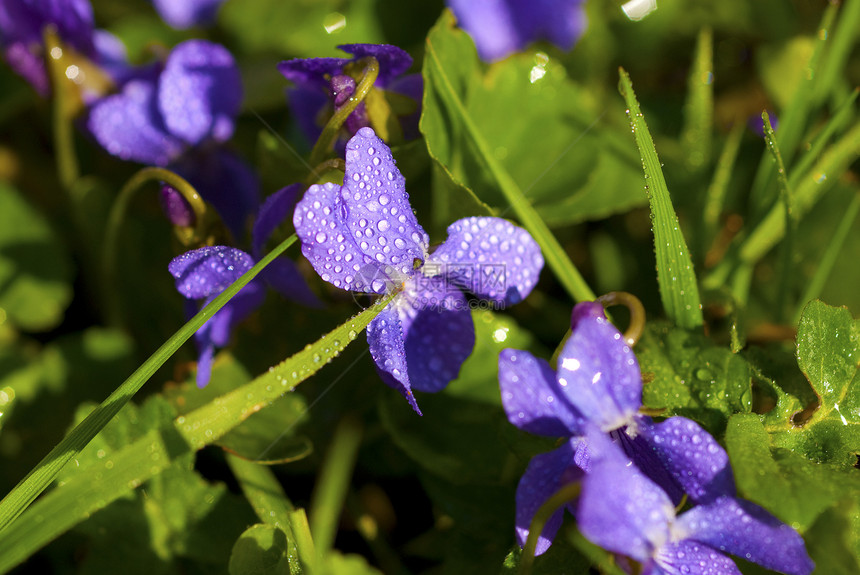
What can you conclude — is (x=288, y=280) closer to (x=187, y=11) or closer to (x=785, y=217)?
(x=785, y=217)

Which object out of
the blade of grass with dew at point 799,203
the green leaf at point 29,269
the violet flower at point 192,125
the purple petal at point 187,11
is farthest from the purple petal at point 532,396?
the purple petal at point 187,11

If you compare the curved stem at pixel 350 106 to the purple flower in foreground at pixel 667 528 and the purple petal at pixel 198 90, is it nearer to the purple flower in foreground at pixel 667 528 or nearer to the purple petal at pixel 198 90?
the purple petal at pixel 198 90

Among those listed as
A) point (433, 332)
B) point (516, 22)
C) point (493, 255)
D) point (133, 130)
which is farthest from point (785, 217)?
point (133, 130)

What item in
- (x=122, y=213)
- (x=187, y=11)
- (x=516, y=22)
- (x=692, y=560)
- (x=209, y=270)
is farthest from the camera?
(x=516, y=22)

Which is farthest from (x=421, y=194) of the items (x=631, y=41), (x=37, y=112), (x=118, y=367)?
(x=37, y=112)

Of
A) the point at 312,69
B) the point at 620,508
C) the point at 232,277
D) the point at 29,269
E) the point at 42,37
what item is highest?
the point at 42,37

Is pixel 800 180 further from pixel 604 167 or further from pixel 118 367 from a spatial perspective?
pixel 118 367
